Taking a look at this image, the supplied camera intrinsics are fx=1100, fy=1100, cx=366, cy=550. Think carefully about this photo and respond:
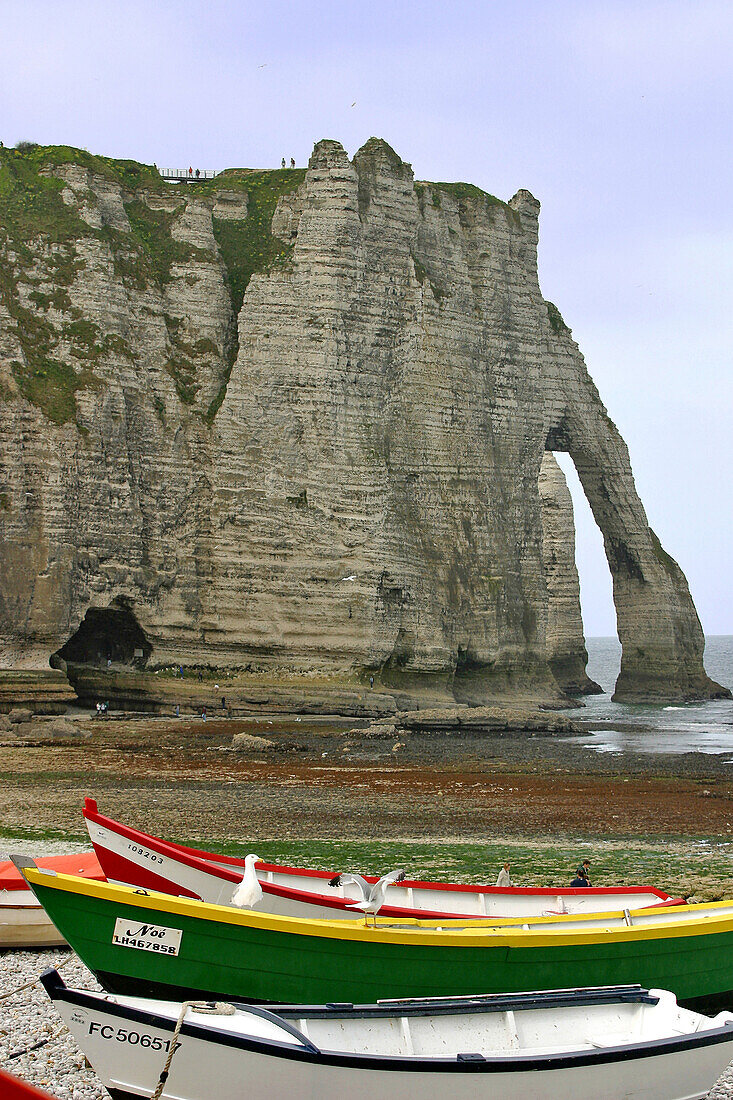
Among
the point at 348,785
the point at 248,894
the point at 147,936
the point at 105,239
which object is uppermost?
the point at 105,239

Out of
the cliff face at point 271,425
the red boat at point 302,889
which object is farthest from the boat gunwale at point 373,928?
the cliff face at point 271,425

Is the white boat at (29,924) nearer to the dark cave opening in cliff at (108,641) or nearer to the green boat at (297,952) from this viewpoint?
the green boat at (297,952)

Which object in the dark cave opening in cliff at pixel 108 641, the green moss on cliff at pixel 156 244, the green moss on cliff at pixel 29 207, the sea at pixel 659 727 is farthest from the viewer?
the green moss on cliff at pixel 156 244

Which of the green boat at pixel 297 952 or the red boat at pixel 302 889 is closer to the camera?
the green boat at pixel 297 952

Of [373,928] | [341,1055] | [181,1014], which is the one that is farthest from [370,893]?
[181,1014]

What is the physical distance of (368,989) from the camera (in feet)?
26.5

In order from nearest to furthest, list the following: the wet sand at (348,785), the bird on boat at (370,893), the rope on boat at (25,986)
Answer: the rope on boat at (25,986) → the bird on boat at (370,893) → the wet sand at (348,785)

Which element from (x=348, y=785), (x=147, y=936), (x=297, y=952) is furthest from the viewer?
(x=348, y=785)

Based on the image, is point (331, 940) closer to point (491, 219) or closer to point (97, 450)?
point (97, 450)

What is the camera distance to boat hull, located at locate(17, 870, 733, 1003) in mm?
7863

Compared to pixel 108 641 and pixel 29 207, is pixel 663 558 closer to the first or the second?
pixel 108 641

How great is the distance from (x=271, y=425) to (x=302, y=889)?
39076 mm

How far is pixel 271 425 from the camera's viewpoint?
4834cm

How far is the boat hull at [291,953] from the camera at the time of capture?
7.86 meters
